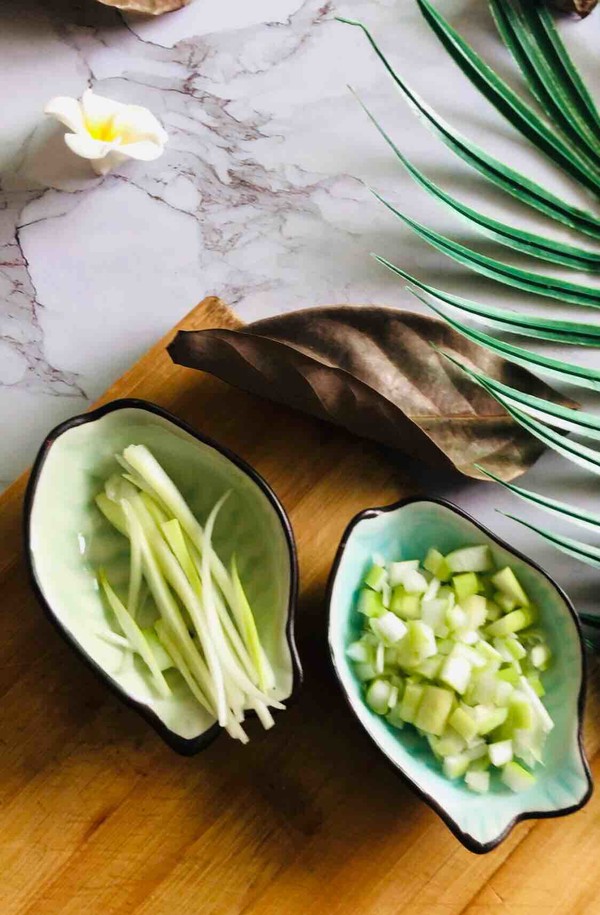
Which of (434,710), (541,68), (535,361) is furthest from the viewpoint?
(541,68)

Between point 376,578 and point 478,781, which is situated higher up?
point 376,578

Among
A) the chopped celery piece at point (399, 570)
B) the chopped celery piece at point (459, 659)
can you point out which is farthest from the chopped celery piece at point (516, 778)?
the chopped celery piece at point (399, 570)

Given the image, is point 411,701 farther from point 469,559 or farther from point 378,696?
point 469,559

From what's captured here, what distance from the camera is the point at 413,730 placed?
0.98m

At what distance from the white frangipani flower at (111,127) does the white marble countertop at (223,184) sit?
43mm

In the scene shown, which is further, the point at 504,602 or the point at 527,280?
the point at 527,280

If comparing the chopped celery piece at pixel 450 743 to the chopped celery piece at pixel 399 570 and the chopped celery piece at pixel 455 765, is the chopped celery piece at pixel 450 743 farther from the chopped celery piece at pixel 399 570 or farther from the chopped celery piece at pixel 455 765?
the chopped celery piece at pixel 399 570

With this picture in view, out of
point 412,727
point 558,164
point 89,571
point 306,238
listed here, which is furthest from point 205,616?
point 558,164

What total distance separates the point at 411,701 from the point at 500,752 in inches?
4.2

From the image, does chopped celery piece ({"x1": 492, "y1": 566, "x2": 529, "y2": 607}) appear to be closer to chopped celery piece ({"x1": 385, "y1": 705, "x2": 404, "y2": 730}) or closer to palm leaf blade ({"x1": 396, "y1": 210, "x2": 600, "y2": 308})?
chopped celery piece ({"x1": 385, "y1": 705, "x2": 404, "y2": 730})

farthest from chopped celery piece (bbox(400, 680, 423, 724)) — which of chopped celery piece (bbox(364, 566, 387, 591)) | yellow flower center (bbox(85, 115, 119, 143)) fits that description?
yellow flower center (bbox(85, 115, 119, 143))

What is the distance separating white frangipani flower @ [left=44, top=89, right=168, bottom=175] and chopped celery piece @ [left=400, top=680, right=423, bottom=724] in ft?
2.20

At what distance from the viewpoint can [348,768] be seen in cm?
98

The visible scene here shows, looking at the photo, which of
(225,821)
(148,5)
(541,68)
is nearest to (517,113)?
(541,68)
